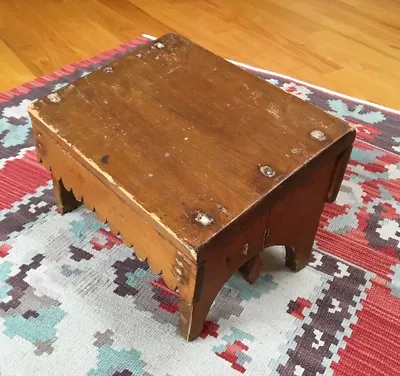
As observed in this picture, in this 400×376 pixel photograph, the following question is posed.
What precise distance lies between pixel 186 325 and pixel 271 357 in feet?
0.57

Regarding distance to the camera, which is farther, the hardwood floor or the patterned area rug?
the hardwood floor

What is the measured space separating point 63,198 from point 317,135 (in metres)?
0.60

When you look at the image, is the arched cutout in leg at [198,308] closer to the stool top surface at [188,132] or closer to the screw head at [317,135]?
the stool top surface at [188,132]

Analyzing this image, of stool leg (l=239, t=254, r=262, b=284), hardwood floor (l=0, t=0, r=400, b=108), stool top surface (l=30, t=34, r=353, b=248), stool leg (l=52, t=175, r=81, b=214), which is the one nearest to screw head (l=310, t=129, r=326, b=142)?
stool top surface (l=30, t=34, r=353, b=248)

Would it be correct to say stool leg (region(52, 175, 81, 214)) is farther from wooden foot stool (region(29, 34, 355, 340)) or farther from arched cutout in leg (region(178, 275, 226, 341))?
arched cutout in leg (region(178, 275, 226, 341))

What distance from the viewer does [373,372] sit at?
1047 mm

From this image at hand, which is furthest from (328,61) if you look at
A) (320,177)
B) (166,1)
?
(320,177)

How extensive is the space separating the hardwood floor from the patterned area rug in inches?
24.8

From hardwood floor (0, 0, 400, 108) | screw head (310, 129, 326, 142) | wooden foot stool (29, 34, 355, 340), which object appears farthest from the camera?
hardwood floor (0, 0, 400, 108)

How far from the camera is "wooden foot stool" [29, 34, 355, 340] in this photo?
2.94 ft

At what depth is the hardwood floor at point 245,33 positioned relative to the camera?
1923 millimetres

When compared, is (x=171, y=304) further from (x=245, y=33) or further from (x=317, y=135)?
(x=245, y=33)

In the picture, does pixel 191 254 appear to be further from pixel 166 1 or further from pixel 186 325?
pixel 166 1

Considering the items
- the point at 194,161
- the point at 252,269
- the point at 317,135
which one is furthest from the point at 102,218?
the point at 317,135
